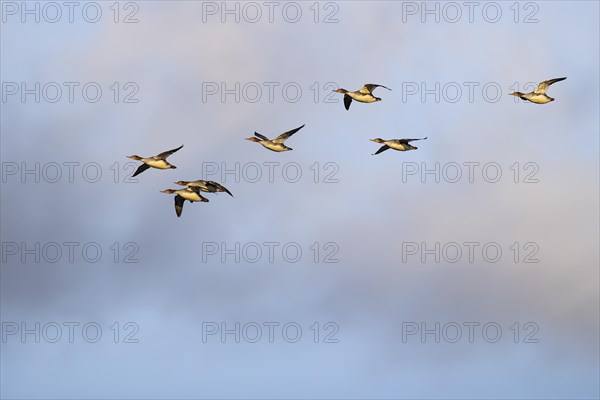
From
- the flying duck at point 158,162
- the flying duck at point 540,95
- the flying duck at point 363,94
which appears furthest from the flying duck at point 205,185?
the flying duck at point 540,95

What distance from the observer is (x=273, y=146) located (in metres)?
87.3

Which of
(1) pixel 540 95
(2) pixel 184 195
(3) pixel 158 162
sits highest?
(1) pixel 540 95

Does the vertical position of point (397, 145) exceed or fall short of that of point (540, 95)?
it falls short

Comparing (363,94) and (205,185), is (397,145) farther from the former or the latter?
(205,185)

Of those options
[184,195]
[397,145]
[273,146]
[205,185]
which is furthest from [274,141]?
[397,145]

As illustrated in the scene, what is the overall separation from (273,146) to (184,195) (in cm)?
779

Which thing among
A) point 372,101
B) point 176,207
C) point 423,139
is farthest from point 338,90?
point 176,207

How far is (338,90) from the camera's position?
91.1 metres

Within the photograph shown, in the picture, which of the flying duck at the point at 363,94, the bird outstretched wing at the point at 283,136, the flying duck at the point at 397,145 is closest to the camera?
the bird outstretched wing at the point at 283,136

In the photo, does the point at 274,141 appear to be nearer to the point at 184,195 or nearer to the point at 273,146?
the point at 273,146

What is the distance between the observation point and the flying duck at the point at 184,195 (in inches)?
3531

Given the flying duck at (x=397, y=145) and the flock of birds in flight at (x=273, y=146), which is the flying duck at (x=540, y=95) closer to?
the flock of birds in flight at (x=273, y=146)

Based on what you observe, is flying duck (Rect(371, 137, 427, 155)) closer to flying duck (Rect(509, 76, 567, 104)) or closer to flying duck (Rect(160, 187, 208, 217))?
flying duck (Rect(509, 76, 567, 104))

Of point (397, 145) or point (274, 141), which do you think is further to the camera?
point (397, 145)
